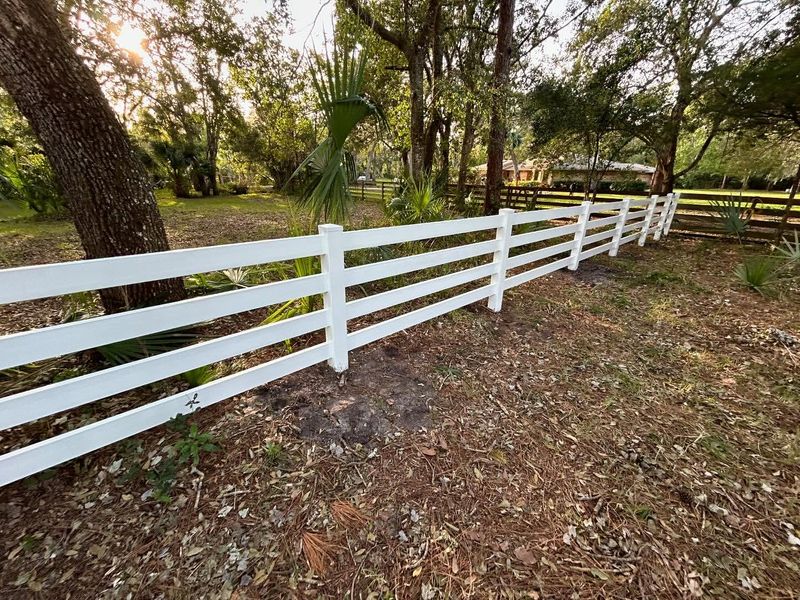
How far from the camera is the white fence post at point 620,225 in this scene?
243 inches

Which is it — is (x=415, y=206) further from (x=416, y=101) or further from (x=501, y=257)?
(x=416, y=101)

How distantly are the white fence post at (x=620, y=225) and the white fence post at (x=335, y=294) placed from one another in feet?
20.3

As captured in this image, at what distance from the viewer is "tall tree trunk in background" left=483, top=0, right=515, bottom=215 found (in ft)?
19.1

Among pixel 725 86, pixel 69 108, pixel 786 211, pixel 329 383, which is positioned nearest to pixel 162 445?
pixel 329 383

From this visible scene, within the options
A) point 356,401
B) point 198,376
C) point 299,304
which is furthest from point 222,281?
point 356,401

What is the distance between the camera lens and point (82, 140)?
2.32m

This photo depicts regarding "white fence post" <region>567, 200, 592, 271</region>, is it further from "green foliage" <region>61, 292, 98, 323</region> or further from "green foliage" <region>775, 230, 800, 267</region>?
"green foliage" <region>61, 292, 98, 323</region>

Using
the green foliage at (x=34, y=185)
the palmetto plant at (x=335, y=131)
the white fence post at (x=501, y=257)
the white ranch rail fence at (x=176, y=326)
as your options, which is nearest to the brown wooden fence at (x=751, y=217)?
the white fence post at (x=501, y=257)

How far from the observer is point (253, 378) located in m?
2.17

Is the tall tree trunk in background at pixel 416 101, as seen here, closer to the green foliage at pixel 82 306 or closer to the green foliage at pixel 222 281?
the green foliage at pixel 222 281

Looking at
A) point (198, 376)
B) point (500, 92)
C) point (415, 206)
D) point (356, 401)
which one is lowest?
point (356, 401)

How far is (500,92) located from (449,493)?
20.8ft

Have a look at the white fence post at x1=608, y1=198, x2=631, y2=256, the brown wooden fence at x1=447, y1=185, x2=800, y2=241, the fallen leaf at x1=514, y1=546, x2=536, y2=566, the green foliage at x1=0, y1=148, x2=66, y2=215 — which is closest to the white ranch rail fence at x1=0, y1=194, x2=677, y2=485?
the fallen leaf at x1=514, y1=546, x2=536, y2=566

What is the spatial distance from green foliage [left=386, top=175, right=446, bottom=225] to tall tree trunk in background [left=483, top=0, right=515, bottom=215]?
7.45 feet
